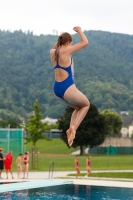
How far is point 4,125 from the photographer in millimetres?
137500

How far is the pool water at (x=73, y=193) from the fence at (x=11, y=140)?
20.0 meters

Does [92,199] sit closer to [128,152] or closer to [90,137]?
[90,137]

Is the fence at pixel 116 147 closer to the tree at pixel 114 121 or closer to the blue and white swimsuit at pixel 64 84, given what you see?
the tree at pixel 114 121

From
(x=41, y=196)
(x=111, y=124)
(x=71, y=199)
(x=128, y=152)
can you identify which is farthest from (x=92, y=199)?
(x=111, y=124)

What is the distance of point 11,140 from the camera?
4591 centimetres

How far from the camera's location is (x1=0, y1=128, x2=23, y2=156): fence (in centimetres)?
4528

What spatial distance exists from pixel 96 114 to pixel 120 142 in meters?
13.0

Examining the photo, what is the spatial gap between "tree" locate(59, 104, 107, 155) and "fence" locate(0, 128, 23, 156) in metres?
35.6

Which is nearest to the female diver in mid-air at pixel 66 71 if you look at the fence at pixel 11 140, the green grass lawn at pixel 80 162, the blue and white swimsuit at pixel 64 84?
the blue and white swimsuit at pixel 64 84

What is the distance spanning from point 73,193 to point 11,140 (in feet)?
78.2

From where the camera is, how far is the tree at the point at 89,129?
83.1m

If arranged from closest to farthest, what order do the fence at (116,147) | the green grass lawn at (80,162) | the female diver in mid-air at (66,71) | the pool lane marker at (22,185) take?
1. the female diver in mid-air at (66,71)
2. the pool lane marker at (22,185)
3. the green grass lawn at (80,162)
4. the fence at (116,147)

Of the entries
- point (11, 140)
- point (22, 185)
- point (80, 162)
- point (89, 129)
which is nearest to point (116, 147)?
point (89, 129)

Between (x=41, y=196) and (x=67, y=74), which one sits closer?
(x=67, y=74)
